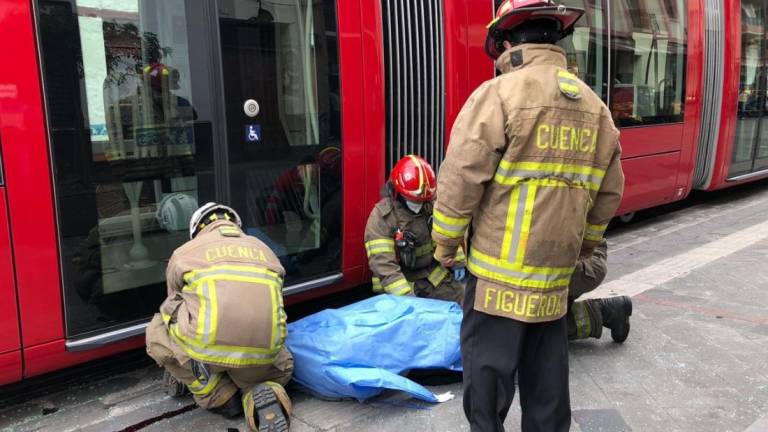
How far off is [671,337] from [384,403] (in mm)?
1899

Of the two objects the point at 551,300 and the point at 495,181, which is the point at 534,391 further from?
the point at 495,181

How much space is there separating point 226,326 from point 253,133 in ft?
3.97

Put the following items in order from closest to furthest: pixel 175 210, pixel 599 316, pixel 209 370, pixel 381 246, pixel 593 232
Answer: pixel 593 232, pixel 209 370, pixel 175 210, pixel 599 316, pixel 381 246

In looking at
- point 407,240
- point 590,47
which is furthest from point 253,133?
point 590,47

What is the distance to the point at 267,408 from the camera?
8.76 feet

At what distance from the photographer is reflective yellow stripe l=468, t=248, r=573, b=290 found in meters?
2.06

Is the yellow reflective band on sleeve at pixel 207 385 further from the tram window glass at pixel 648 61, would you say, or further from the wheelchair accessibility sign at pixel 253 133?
the tram window glass at pixel 648 61

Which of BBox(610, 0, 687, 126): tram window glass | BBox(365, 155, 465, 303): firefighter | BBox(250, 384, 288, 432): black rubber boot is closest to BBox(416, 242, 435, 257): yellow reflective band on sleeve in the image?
BBox(365, 155, 465, 303): firefighter

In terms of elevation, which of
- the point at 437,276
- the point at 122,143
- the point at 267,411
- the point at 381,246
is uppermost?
the point at 122,143

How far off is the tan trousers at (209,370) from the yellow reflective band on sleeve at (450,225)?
1.19 meters

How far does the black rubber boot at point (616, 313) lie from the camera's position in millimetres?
3533

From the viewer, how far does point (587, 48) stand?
18.5 ft

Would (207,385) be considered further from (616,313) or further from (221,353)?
(616,313)

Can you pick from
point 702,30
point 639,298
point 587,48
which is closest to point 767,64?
point 702,30
